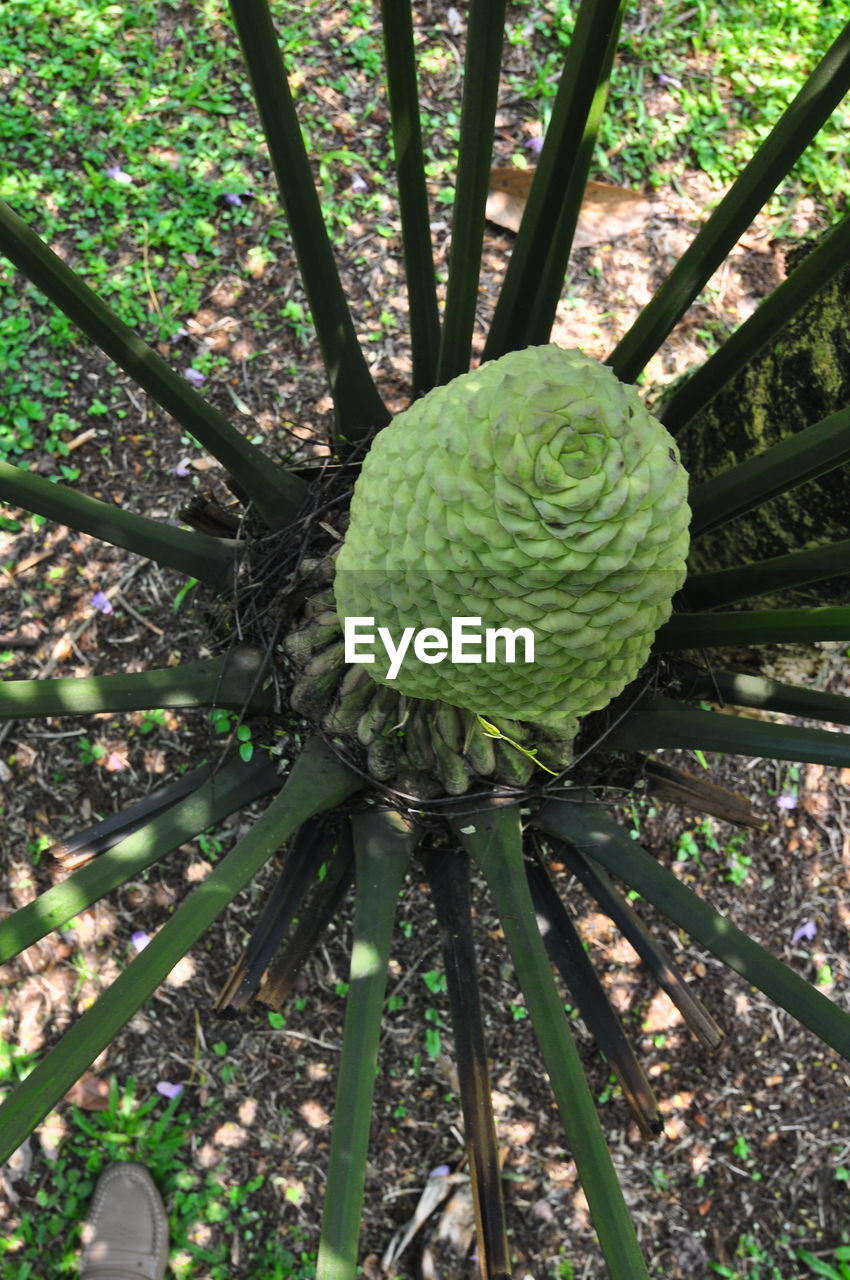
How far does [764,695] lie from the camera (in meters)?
1.76

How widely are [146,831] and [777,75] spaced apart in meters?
3.20

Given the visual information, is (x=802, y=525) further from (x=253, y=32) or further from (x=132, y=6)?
(x=132, y=6)

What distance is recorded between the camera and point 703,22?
3365 mm

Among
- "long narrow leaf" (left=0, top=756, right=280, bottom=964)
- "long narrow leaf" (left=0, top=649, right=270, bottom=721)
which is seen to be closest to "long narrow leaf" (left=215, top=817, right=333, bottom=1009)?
"long narrow leaf" (left=0, top=756, right=280, bottom=964)

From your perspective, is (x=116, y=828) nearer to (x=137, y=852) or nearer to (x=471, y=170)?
(x=137, y=852)

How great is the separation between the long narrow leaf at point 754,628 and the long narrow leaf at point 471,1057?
66 centimetres

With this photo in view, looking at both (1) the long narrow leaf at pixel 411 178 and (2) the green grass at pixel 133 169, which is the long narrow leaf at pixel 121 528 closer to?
(1) the long narrow leaf at pixel 411 178

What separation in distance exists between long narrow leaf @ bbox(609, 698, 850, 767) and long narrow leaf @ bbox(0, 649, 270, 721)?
0.71 meters

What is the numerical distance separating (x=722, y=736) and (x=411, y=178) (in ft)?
3.48

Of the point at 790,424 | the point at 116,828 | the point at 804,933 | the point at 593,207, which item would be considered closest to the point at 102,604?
the point at 116,828

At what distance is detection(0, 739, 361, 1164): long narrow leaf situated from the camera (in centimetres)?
114

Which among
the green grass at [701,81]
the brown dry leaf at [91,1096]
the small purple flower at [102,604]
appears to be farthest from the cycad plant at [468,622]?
the green grass at [701,81]

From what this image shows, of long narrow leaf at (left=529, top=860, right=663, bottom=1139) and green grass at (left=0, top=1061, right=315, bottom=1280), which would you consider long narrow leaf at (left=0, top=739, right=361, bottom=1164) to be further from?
green grass at (left=0, top=1061, right=315, bottom=1280)

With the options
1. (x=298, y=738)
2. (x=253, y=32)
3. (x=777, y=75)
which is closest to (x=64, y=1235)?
(x=298, y=738)
